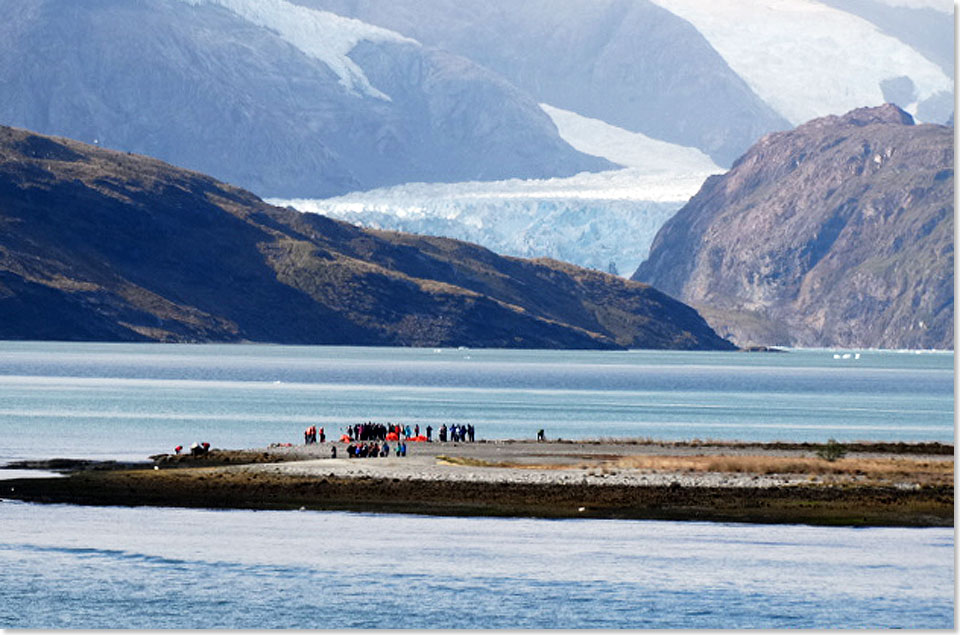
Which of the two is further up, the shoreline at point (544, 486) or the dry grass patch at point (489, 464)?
the dry grass patch at point (489, 464)

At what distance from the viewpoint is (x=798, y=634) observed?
49.7 meters

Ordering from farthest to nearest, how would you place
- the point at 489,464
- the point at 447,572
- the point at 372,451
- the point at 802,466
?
1. the point at 372,451
2. the point at 489,464
3. the point at 802,466
4. the point at 447,572

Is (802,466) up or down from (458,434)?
down

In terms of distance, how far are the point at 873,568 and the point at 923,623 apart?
31.1 ft

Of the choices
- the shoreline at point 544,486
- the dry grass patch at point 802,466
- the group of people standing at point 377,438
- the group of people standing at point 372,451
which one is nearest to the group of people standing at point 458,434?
the group of people standing at point 377,438

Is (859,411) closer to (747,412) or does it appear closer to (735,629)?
(747,412)

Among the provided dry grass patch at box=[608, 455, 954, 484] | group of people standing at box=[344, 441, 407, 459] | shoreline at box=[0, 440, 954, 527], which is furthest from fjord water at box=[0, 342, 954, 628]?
group of people standing at box=[344, 441, 407, 459]

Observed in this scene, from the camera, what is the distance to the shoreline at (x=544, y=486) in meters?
75.6

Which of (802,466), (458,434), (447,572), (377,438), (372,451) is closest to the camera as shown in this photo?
(447,572)

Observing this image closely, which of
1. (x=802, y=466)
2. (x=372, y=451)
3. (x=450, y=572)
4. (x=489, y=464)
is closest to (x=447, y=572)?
(x=450, y=572)

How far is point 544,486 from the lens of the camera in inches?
3275

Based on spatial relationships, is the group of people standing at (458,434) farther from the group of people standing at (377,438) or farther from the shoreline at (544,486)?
the shoreline at (544,486)

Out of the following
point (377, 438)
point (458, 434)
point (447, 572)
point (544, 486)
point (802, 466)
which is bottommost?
Answer: point (447, 572)

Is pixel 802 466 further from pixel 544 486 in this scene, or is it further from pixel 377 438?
pixel 377 438
